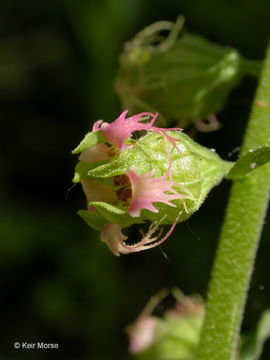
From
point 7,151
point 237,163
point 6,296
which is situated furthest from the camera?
point 7,151

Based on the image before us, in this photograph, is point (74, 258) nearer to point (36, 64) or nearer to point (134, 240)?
point (134, 240)

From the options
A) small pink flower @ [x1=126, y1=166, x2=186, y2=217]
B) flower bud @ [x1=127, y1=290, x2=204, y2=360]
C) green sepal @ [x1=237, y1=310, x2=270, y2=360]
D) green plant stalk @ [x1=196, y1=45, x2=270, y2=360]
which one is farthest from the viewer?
flower bud @ [x1=127, y1=290, x2=204, y2=360]

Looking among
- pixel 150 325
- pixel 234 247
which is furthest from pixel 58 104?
pixel 234 247

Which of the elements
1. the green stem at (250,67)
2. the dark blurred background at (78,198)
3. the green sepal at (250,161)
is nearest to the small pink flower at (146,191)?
the green sepal at (250,161)

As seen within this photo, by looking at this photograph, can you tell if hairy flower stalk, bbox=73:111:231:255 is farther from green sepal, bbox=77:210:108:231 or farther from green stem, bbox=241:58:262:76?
green stem, bbox=241:58:262:76

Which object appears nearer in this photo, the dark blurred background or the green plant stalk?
the green plant stalk

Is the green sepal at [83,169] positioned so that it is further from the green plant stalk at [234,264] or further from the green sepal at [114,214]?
the green plant stalk at [234,264]

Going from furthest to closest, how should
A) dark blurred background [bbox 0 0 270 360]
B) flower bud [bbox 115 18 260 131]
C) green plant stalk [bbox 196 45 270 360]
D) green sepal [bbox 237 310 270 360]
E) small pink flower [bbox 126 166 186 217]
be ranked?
dark blurred background [bbox 0 0 270 360], flower bud [bbox 115 18 260 131], green sepal [bbox 237 310 270 360], green plant stalk [bbox 196 45 270 360], small pink flower [bbox 126 166 186 217]

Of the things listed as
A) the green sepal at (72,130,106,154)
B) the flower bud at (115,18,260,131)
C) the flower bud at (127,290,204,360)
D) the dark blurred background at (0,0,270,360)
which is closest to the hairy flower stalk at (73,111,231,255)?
the green sepal at (72,130,106,154)
